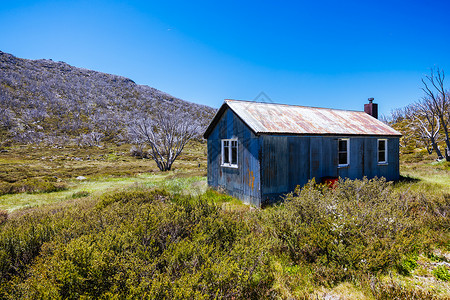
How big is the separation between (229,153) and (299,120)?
4.24 metres

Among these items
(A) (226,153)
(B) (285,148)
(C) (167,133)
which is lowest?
(A) (226,153)

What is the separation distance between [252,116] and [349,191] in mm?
5400

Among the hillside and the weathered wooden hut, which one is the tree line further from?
the weathered wooden hut

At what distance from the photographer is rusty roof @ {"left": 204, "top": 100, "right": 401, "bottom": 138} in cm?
1012

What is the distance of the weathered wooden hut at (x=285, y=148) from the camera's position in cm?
965

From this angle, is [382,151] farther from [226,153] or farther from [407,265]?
[407,265]

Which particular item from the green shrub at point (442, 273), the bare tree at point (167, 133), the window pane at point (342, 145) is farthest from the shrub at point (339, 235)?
the bare tree at point (167, 133)

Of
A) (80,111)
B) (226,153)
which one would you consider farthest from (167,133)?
(80,111)

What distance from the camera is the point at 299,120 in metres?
11.8

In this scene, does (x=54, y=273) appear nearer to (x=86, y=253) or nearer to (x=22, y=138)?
(x=86, y=253)

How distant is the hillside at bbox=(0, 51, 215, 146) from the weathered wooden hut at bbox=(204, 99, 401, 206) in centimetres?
2605

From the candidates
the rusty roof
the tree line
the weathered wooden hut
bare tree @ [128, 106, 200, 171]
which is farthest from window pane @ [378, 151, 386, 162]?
the tree line

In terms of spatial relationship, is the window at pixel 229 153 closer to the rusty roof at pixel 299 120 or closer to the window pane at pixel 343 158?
the rusty roof at pixel 299 120

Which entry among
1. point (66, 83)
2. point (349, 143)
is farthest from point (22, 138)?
point (349, 143)
